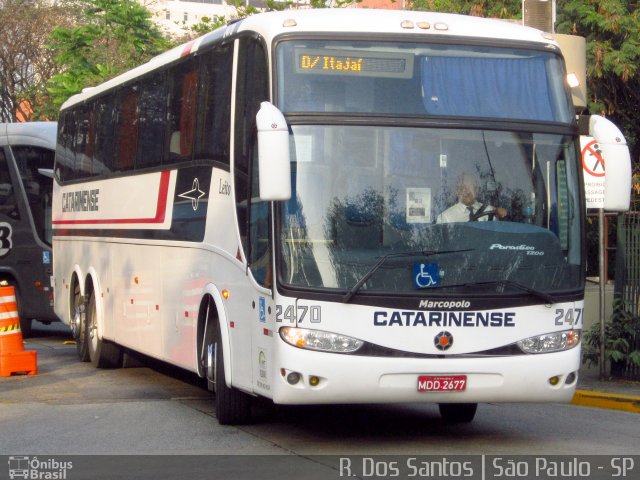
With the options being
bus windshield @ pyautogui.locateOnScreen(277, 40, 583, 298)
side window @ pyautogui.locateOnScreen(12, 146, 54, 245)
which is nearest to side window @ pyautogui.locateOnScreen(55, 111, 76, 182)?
side window @ pyautogui.locateOnScreen(12, 146, 54, 245)

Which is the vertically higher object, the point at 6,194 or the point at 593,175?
the point at 593,175

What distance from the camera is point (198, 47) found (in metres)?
12.1

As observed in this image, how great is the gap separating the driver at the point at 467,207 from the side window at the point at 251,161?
1446 mm

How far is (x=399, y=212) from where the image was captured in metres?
9.47

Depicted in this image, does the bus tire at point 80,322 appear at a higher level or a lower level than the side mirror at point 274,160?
lower

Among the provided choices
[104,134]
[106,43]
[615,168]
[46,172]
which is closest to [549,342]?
[615,168]

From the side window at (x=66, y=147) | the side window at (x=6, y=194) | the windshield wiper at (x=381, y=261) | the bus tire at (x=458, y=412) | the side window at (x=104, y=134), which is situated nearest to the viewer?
the windshield wiper at (x=381, y=261)


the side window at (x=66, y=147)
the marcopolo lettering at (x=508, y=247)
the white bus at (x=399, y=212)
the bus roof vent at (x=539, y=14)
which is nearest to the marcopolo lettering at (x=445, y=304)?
the white bus at (x=399, y=212)

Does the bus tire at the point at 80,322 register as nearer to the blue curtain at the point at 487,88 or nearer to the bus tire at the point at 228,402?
the bus tire at the point at 228,402

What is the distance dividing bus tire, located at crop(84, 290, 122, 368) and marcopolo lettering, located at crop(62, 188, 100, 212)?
3.89ft

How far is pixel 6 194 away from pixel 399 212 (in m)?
13.1

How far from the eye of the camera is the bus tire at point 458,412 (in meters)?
11.4

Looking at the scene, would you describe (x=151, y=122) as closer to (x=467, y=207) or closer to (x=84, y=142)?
(x=84, y=142)

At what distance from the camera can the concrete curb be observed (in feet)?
42.2
